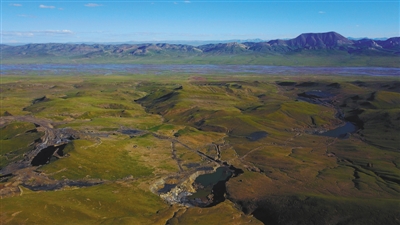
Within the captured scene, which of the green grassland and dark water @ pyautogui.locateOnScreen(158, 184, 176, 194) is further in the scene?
dark water @ pyautogui.locateOnScreen(158, 184, 176, 194)

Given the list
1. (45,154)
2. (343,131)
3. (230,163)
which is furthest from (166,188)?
(343,131)

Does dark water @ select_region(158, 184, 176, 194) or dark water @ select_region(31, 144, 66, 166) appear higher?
dark water @ select_region(31, 144, 66, 166)

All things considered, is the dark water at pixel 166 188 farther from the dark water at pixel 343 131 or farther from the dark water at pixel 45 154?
the dark water at pixel 343 131

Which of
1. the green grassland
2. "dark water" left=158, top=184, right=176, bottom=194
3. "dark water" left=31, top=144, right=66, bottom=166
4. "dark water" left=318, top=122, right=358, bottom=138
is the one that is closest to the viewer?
the green grassland

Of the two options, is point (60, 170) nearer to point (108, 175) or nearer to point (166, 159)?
point (108, 175)

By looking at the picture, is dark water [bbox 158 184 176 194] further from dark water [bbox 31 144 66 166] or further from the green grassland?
dark water [bbox 31 144 66 166]

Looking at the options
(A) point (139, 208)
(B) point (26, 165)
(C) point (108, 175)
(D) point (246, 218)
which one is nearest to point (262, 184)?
(D) point (246, 218)

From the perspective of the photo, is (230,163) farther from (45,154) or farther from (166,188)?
(45,154)

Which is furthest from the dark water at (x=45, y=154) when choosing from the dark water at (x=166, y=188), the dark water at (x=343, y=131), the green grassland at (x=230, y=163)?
the dark water at (x=343, y=131)

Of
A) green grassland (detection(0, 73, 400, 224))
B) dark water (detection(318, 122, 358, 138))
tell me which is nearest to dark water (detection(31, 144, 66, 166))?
green grassland (detection(0, 73, 400, 224))
